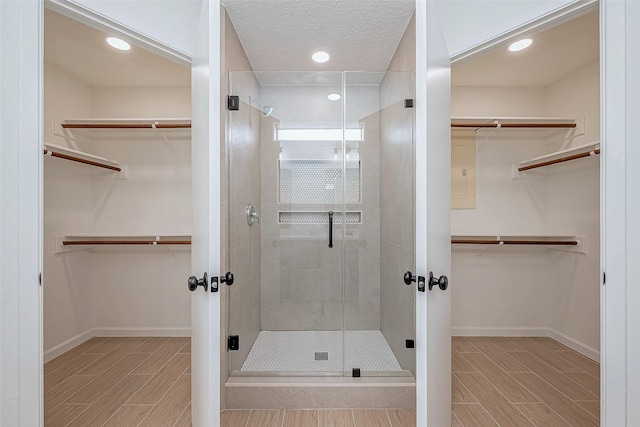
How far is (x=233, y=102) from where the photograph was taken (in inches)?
86.3

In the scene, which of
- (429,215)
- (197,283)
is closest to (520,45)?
(429,215)

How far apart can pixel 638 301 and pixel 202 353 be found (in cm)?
167

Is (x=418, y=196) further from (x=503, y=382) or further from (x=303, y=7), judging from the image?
(x=503, y=382)

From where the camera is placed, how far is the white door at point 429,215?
1.23 metres

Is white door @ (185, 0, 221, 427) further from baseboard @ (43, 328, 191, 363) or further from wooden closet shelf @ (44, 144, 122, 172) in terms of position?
baseboard @ (43, 328, 191, 363)

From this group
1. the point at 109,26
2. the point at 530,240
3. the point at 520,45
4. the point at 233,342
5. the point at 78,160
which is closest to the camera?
the point at 109,26

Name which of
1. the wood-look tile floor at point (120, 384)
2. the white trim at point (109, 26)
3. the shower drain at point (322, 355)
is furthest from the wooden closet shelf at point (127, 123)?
the shower drain at point (322, 355)

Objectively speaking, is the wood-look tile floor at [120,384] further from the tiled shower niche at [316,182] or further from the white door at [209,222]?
the tiled shower niche at [316,182]

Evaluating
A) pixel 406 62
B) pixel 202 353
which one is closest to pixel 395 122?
pixel 406 62

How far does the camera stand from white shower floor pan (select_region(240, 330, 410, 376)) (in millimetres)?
2211

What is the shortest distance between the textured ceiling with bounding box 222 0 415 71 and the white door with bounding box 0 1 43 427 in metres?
1.30

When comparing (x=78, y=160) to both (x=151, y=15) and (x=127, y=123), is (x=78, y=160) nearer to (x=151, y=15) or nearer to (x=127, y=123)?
(x=127, y=123)

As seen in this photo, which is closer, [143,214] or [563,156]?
[563,156]

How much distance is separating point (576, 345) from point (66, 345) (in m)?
4.54
